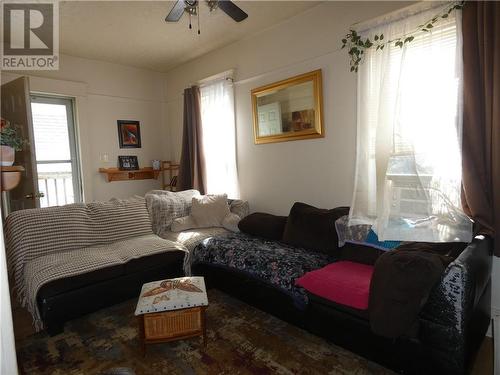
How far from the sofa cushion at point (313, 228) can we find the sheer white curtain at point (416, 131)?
0.62 ft

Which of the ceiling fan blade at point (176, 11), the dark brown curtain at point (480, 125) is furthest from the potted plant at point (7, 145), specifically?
the dark brown curtain at point (480, 125)

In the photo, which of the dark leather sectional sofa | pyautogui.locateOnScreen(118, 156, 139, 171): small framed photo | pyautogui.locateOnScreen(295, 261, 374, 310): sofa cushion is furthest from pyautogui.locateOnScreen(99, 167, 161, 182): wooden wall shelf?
pyautogui.locateOnScreen(295, 261, 374, 310): sofa cushion

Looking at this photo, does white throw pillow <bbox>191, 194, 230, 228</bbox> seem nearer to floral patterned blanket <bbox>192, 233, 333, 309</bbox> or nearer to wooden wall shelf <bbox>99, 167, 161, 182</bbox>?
floral patterned blanket <bbox>192, 233, 333, 309</bbox>

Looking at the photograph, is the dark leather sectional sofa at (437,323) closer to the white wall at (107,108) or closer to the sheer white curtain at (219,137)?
the sheer white curtain at (219,137)

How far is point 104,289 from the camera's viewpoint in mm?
2480

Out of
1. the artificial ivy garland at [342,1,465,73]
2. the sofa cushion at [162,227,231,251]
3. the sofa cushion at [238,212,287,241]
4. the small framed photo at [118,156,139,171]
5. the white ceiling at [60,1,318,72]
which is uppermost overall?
the white ceiling at [60,1,318,72]

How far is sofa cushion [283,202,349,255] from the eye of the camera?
2586 millimetres

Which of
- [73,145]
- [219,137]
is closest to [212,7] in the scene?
[219,137]

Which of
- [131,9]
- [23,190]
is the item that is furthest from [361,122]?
[23,190]

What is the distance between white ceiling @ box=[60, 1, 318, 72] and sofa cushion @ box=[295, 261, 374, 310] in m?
2.39

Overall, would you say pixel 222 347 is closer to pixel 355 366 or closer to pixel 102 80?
pixel 355 366

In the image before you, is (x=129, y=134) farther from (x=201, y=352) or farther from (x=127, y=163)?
(x=201, y=352)

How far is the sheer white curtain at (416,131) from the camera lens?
6.93 ft

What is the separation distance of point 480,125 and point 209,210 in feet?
8.47
